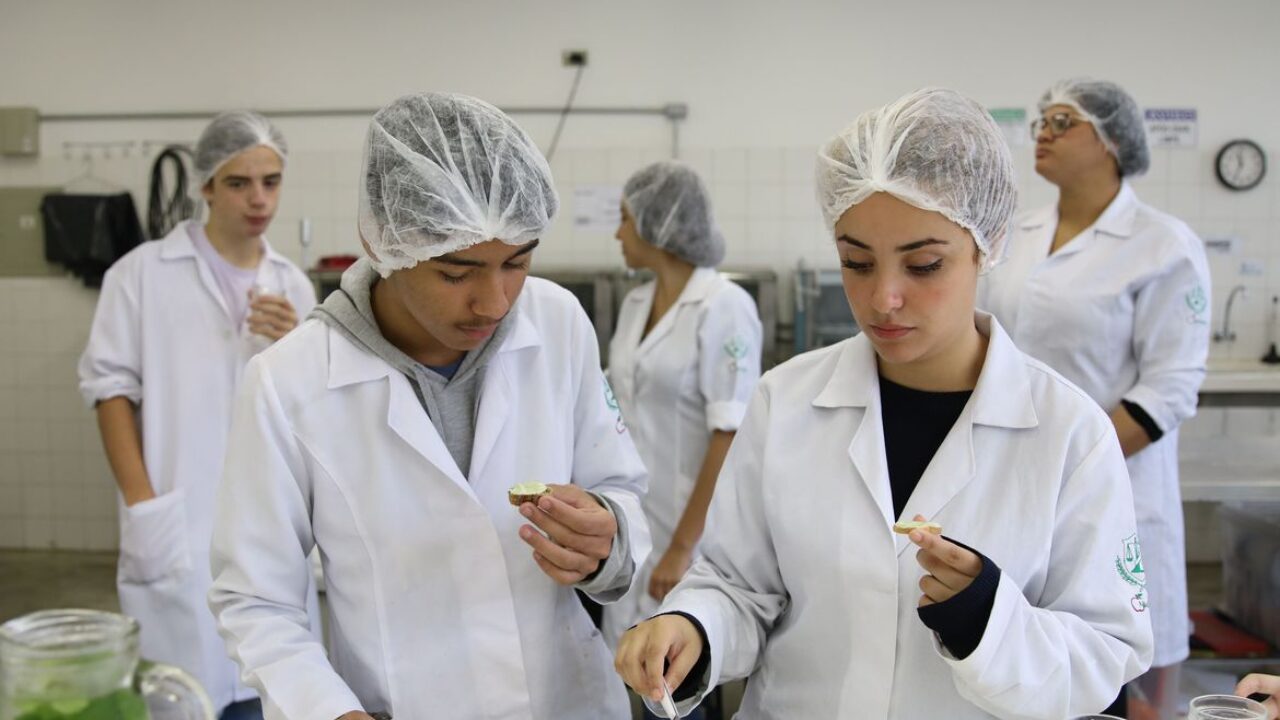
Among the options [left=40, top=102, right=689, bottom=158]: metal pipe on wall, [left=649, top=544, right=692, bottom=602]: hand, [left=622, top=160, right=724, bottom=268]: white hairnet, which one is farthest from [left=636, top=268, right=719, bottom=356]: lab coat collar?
[left=40, top=102, right=689, bottom=158]: metal pipe on wall

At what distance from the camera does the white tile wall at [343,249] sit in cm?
561

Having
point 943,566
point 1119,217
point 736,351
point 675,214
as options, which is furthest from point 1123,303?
point 943,566

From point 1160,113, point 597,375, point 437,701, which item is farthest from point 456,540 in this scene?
point 1160,113

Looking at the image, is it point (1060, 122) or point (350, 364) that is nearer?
point (350, 364)

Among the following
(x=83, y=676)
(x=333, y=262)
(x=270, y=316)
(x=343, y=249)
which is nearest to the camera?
(x=83, y=676)

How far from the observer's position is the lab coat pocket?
8.44 feet

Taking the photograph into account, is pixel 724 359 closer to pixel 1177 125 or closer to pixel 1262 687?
pixel 1262 687

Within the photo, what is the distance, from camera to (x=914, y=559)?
136 cm

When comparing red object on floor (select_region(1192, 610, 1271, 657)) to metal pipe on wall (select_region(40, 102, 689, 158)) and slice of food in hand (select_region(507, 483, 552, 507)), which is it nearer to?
metal pipe on wall (select_region(40, 102, 689, 158))

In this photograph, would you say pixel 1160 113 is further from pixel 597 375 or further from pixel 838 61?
pixel 597 375

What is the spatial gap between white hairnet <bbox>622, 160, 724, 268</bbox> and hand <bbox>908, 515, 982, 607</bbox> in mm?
2113

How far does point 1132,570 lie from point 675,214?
2069 mm

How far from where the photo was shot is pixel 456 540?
151 centimetres

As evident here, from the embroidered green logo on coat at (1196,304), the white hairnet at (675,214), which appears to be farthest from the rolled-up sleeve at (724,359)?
the embroidered green logo on coat at (1196,304)
